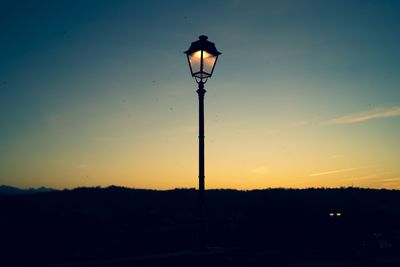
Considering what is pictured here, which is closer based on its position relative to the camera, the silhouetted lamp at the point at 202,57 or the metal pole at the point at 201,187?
the metal pole at the point at 201,187

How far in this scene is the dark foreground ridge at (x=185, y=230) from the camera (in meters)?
12.0

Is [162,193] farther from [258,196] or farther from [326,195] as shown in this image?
[326,195]

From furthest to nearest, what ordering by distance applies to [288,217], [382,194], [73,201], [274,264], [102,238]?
[382,194] < [73,201] < [288,217] < [102,238] < [274,264]

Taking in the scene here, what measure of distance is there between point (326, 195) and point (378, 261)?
27002mm

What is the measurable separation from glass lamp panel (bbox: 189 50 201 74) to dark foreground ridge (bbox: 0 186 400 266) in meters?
3.50

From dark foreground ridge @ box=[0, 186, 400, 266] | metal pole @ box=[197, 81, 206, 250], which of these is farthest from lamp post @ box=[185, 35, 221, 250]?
dark foreground ridge @ box=[0, 186, 400, 266]

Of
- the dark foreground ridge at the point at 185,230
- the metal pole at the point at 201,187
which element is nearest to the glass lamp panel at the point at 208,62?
the metal pole at the point at 201,187

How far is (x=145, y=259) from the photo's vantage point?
7406 millimetres

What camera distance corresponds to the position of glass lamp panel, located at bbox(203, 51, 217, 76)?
7.78m

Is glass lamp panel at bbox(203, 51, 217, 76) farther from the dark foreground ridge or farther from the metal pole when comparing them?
the dark foreground ridge

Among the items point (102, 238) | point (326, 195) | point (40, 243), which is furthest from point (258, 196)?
point (40, 243)

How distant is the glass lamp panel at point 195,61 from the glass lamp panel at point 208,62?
4.6 inches

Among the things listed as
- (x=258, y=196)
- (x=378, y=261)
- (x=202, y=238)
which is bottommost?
(x=378, y=261)

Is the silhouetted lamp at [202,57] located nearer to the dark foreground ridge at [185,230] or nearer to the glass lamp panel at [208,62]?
the glass lamp panel at [208,62]
